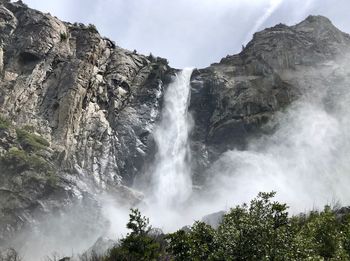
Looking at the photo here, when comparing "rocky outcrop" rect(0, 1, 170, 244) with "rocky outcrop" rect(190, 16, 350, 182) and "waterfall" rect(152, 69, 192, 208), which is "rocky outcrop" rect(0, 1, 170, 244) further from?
"rocky outcrop" rect(190, 16, 350, 182)

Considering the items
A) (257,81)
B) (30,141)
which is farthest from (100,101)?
(257,81)

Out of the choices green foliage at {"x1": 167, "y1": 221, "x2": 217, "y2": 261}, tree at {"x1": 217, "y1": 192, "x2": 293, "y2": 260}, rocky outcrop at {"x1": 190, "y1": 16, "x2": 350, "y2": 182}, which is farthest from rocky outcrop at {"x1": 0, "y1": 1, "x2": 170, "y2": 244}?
tree at {"x1": 217, "y1": 192, "x2": 293, "y2": 260}

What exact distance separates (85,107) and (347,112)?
5283cm

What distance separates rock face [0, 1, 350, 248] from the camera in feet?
241

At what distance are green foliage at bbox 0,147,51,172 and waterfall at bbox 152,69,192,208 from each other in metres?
21.4

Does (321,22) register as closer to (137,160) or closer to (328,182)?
(328,182)

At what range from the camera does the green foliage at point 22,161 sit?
7212 cm

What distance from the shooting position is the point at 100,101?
93.1 meters

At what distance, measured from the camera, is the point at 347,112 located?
10019cm

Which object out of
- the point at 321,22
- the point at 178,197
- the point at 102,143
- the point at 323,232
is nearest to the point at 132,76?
the point at 102,143

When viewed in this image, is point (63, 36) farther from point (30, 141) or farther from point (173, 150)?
point (173, 150)

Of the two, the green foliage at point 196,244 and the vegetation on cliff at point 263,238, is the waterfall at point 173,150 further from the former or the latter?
the vegetation on cliff at point 263,238

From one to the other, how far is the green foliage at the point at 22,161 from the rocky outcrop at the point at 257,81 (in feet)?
101

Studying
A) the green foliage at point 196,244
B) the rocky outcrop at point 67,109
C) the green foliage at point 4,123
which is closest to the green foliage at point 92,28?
the rocky outcrop at point 67,109
